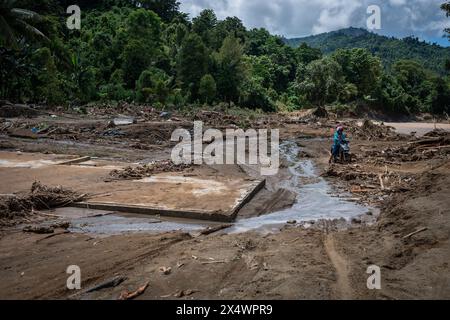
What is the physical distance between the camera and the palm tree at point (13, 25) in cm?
2152

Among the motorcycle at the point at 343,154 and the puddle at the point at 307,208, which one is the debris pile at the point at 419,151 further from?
the puddle at the point at 307,208

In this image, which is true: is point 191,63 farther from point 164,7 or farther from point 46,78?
point 164,7

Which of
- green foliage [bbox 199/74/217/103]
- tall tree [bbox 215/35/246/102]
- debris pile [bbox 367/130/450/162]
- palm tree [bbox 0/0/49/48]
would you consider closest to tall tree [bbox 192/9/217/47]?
tall tree [bbox 215/35/246/102]

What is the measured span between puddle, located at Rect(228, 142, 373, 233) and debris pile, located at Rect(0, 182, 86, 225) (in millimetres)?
3590

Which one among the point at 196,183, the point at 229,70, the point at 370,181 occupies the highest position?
the point at 229,70

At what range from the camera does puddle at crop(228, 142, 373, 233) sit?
7.97m

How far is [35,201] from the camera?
26.8 ft

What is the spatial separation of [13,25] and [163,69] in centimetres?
2368

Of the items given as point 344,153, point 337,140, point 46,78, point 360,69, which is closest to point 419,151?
point 344,153

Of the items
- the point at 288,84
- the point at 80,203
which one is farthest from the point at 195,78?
the point at 80,203
